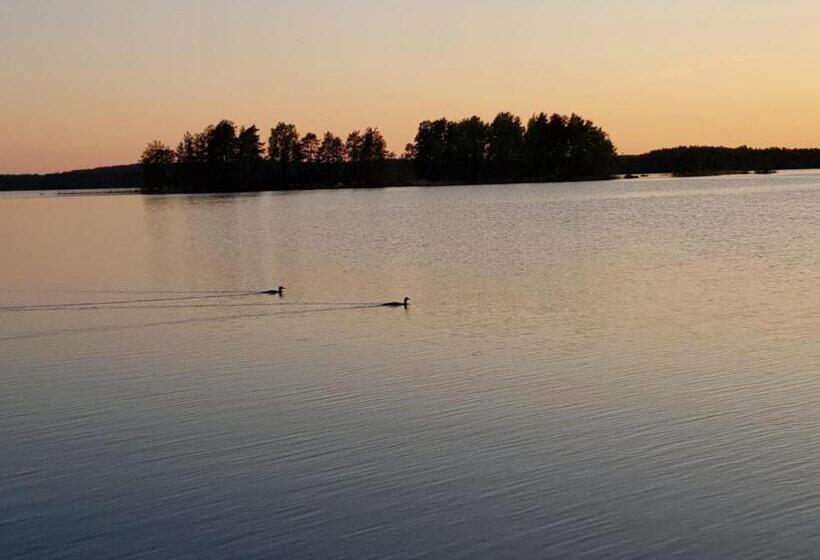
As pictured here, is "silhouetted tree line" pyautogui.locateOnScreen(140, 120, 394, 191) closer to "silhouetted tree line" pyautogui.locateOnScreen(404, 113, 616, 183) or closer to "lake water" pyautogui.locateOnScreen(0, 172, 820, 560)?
"silhouetted tree line" pyautogui.locateOnScreen(404, 113, 616, 183)

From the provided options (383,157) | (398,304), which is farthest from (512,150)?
(398,304)

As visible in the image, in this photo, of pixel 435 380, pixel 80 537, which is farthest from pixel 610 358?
pixel 80 537

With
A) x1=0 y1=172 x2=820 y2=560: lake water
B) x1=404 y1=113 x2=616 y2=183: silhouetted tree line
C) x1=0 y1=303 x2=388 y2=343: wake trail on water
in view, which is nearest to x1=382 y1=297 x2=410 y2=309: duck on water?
x1=0 y1=303 x2=388 y2=343: wake trail on water

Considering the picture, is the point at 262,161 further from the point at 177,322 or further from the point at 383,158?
the point at 177,322

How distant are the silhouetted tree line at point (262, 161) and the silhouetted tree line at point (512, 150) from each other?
413 inches

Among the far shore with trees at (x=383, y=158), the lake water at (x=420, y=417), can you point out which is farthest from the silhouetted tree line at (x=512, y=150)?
the lake water at (x=420, y=417)

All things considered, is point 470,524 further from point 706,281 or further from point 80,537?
point 706,281

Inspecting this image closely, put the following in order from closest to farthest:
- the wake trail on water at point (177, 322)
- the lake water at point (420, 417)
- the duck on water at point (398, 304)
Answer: the lake water at point (420, 417), the wake trail on water at point (177, 322), the duck on water at point (398, 304)

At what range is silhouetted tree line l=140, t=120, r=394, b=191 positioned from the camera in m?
170

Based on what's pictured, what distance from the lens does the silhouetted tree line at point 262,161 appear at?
170 meters

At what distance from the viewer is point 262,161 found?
176 metres

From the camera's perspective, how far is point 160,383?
662 inches

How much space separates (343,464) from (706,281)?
20.0m

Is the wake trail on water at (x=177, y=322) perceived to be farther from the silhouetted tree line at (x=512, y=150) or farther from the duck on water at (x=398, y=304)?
the silhouetted tree line at (x=512, y=150)
